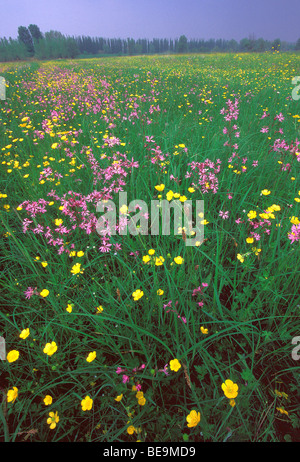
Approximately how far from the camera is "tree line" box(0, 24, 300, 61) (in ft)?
176

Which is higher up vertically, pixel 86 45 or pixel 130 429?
pixel 86 45

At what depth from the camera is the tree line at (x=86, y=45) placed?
53522 millimetres

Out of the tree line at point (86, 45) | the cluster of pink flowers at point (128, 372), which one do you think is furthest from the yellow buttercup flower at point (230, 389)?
the tree line at point (86, 45)

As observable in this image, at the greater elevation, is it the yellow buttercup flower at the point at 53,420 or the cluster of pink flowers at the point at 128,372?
the cluster of pink flowers at the point at 128,372

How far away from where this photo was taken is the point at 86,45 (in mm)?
92188

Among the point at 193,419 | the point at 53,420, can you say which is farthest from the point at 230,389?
the point at 53,420

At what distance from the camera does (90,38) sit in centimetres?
9262

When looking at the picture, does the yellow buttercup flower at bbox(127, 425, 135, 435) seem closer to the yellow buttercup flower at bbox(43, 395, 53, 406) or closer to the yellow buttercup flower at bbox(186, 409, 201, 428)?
the yellow buttercup flower at bbox(186, 409, 201, 428)

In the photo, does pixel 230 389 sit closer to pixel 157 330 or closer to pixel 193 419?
pixel 193 419

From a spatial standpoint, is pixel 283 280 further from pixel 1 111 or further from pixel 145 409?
pixel 1 111

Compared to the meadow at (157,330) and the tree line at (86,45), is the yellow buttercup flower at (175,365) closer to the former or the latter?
the meadow at (157,330)

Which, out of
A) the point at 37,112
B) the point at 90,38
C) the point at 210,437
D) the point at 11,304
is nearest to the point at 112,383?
the point at 210,437

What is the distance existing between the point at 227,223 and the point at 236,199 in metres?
0.44

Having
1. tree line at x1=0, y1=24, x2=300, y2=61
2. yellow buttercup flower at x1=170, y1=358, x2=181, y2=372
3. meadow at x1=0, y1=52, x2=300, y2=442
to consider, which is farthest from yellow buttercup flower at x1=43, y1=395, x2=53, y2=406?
tree line at x1=0, y1=24, x2=300, y2=61
